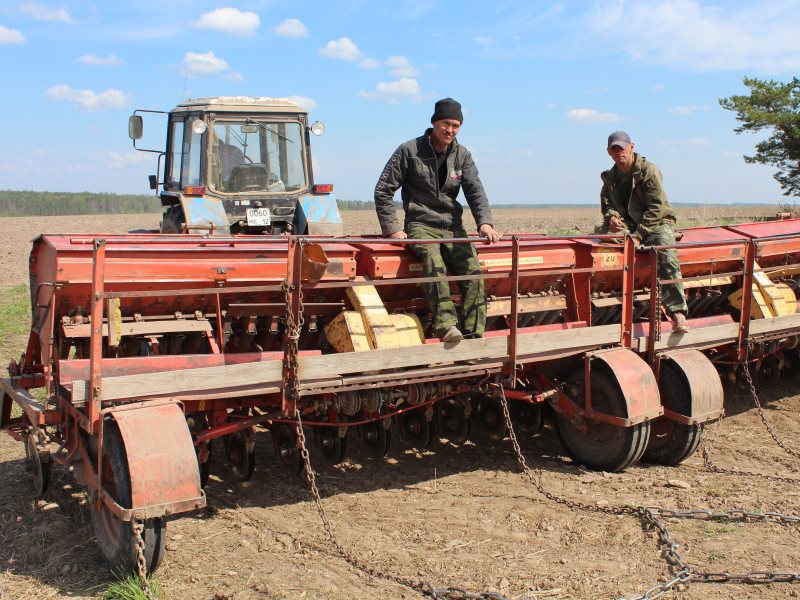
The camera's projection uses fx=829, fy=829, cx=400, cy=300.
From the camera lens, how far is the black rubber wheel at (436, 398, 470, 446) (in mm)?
6410

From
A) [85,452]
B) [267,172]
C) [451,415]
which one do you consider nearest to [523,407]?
[451,415]

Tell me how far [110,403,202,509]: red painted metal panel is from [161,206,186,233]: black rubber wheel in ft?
14.8

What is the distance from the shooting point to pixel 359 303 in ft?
17.1

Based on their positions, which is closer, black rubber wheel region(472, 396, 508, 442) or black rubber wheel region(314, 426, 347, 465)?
black rubber wheel region(314, 426, 347, 465)

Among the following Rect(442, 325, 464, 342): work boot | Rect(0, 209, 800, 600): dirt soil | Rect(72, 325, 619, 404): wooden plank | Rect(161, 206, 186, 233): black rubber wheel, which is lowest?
Rect(0, 209, 800, 600): dirt soil

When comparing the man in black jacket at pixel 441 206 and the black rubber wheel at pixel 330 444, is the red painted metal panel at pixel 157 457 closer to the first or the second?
the man in black jacket at pixel 441 206

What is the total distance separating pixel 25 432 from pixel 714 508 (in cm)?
451

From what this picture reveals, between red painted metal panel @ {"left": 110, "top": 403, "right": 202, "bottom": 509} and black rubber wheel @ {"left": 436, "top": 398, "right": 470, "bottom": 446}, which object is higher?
red painted metal panel @ {"left": 110, "top": 403, "right": 202, "bottom": 509}

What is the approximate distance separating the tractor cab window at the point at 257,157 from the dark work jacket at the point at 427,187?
145 inches

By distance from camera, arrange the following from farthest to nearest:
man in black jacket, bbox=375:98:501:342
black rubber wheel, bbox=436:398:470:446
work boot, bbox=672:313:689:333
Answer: black rubber wheel, bbox=436:398:470:446
work boot, bbox=672:313:689:333
man in black jacket, bbox=375:98:501:342

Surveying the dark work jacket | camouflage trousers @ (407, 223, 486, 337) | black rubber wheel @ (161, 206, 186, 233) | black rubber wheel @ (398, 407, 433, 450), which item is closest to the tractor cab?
black rubber wheel @ (161, 206, 186, 233)

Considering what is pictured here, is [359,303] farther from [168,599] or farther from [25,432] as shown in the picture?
[25,432]

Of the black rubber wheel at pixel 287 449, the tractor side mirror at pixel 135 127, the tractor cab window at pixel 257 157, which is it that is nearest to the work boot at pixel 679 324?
the black rubber wheel at pixel 287 449

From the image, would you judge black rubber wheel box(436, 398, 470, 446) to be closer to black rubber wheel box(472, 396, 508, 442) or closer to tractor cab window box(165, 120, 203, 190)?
black rubber wheel box(472, 396, 508, 442)
